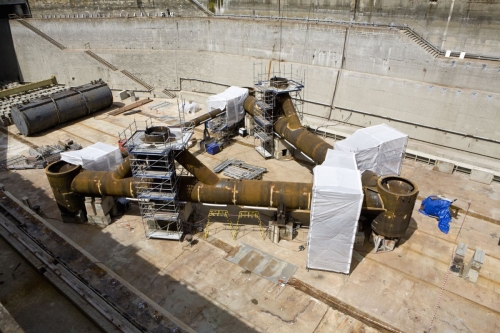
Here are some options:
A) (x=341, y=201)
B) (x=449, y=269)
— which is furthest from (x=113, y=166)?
(x=449, y=269)

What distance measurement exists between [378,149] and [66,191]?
16756 mm

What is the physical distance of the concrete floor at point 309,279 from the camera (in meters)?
12.5

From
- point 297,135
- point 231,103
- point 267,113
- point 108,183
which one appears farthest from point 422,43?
point 108,183

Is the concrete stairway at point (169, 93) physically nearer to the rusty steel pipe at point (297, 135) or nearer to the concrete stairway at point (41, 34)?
the concrete stairway at point (41, 34)

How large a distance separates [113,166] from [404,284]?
16.7 meters

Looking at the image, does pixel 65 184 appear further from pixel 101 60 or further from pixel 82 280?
pixel 101 60

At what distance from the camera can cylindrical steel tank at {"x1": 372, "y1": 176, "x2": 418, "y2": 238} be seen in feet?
46.3

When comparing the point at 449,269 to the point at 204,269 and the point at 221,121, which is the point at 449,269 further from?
the point at 221,121

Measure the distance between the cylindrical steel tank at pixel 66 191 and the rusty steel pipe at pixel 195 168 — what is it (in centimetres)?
601

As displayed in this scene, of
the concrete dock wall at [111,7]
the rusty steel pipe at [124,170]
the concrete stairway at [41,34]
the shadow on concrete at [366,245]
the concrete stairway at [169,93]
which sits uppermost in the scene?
the concrete dock wall at [111,7]

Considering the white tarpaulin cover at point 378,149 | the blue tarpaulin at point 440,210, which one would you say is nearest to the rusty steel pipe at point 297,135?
the white tarpaulin cover at point 378,149

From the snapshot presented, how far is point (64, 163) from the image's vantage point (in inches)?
708

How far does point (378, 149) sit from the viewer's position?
58.7 ft

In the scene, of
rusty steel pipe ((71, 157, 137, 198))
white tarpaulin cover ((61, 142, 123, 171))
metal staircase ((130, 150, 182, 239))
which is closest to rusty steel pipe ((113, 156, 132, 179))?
rusty steel pipe ((71, 157, 137, 198))
